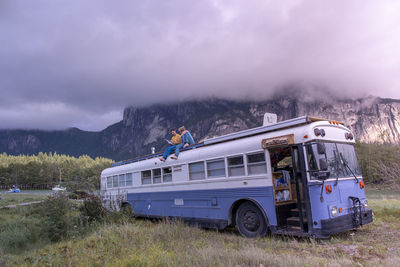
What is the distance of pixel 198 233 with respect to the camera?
27.9ft

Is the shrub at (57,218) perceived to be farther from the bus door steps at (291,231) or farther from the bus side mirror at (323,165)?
the bus side mirror at (323,165)

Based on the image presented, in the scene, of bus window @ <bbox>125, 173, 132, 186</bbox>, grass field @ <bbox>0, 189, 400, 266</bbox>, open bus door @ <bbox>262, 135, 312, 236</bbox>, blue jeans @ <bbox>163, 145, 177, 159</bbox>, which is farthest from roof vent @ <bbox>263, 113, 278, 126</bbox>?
bus window @ <bbox>125, 173, 132, 186</bbox>

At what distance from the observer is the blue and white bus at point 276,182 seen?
7.46 m

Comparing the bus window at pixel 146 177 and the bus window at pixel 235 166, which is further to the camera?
the bus window at pixel 146 177

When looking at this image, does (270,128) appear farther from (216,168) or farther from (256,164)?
(216,168)

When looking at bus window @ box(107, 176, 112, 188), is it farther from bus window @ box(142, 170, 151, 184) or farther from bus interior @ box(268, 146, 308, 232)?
bus interior @ box(268, 146, 308, 232)

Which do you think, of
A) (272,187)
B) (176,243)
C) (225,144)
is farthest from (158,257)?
(225,144)

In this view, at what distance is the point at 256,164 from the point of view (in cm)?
864

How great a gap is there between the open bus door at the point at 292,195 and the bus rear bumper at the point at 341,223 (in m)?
0.34

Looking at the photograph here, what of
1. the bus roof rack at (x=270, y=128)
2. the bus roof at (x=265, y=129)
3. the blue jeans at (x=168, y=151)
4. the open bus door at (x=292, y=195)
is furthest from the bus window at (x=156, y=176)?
the open bus door at (x=292, y=195)

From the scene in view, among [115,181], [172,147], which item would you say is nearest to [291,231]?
[172,147]

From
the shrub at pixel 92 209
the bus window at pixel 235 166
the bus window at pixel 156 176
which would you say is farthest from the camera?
the bus window at pixel 156 176

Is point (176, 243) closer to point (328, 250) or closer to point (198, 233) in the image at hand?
point (198, 233)

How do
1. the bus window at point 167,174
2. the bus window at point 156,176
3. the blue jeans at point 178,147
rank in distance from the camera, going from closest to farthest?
the blue jeans at point 178,147
the bus window at point 167,174
the bus window at point 156,176
